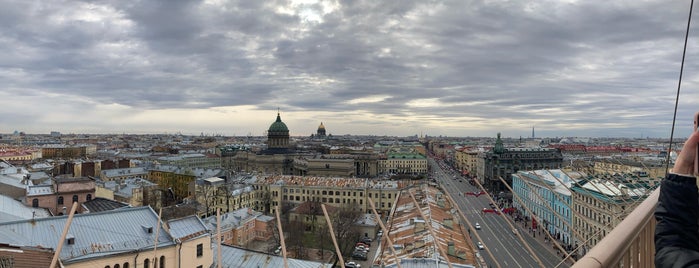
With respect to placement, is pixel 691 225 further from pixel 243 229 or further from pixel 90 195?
pixel 90 195

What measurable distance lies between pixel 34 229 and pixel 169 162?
2821 inches

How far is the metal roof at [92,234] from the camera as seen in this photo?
13.5 metres

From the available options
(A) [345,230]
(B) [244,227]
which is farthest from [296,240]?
(B) [244,227]

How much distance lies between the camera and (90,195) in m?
31.4

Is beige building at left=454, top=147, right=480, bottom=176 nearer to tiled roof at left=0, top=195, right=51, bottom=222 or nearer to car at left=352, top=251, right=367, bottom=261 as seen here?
car at left=352, top=251, right=367, bottom=261

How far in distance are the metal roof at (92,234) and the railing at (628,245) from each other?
1581cm

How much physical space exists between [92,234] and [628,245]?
16944mm

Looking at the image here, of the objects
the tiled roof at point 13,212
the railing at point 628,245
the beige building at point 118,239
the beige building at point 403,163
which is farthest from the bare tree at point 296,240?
the beige building at point 403,163

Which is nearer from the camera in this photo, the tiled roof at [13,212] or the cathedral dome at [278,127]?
the tiled roof at [13,212]

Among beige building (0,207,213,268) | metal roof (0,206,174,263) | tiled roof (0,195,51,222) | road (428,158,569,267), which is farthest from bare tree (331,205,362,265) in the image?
tiled roof (0,195,51,222)

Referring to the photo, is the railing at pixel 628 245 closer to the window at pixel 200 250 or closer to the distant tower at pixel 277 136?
the window at pixel 200 250

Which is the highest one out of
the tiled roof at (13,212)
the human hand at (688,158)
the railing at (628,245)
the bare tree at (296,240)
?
the human hand at (688,158)

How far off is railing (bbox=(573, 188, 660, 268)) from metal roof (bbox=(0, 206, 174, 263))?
51.9ft

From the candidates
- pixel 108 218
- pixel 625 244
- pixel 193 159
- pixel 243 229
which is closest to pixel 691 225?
pixel 625 244
